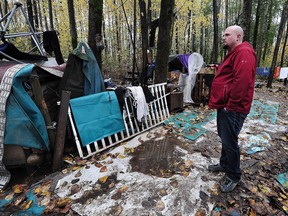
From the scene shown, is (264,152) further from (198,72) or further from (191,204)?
(198,72)

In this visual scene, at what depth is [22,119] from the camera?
2.65 m

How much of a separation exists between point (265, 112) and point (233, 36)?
485cm

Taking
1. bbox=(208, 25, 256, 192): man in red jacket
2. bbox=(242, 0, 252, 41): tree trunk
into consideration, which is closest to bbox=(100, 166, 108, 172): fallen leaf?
bbox=(208, 25, 256, 192): man in red jacket

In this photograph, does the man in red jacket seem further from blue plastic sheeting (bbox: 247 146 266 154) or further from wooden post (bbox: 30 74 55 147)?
wooden post (bbox: 30 74 55 147)

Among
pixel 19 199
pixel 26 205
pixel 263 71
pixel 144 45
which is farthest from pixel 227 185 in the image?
pixel 263 71

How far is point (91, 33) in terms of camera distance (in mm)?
5172

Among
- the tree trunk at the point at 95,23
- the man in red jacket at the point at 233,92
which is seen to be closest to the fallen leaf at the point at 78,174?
the man in red jacket at the point at 233,92

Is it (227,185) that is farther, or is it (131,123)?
(131,123)

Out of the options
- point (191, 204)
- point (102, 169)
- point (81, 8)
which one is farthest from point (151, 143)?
point (81, 8)

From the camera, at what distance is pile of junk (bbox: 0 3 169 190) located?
2625 mm

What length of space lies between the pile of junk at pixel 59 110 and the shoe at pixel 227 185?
7.10 feet

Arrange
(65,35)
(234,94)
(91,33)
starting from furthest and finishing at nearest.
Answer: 1. (65,35)
2. (91,33)
3. (234,94)

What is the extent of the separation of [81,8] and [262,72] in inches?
822

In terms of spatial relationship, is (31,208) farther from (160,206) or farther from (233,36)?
(233,36)
